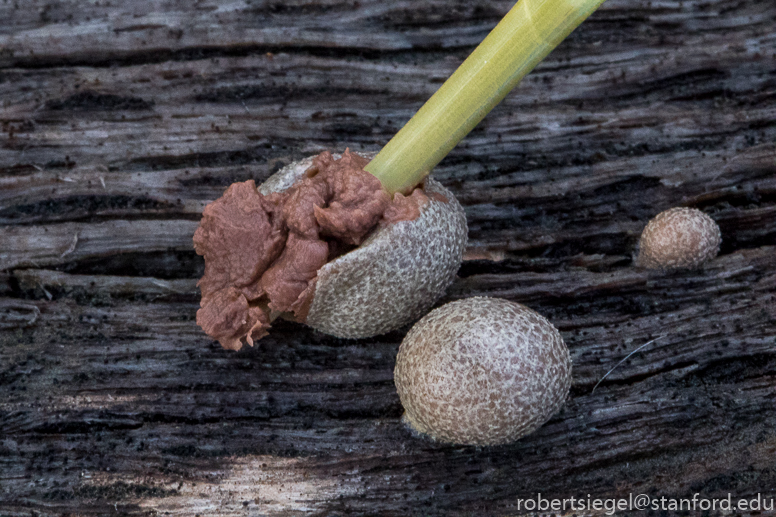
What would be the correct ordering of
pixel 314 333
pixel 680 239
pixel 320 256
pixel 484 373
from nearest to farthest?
pixel 484 373
pixel 320 256
pixel 680 239
pixel 314 333

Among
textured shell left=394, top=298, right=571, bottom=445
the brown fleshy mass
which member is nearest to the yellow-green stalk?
the brown fleshy mass

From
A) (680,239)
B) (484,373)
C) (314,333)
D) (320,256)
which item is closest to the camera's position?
(484,373)

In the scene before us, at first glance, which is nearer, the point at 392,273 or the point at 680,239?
the point at 392,273

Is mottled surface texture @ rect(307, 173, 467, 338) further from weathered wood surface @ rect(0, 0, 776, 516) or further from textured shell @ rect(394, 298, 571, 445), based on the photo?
weathered wood surface @ rect(0, 0, 776, 516)

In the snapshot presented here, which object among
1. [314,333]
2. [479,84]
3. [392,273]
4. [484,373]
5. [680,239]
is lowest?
[314,333]

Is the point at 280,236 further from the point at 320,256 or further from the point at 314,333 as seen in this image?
the point at 314,333

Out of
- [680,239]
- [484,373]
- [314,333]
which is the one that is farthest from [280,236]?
[680,239]

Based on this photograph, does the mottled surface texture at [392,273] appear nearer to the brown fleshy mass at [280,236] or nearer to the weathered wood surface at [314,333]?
the brown fleshy mass at [280,236]

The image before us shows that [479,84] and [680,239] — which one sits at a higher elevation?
[479,84]
